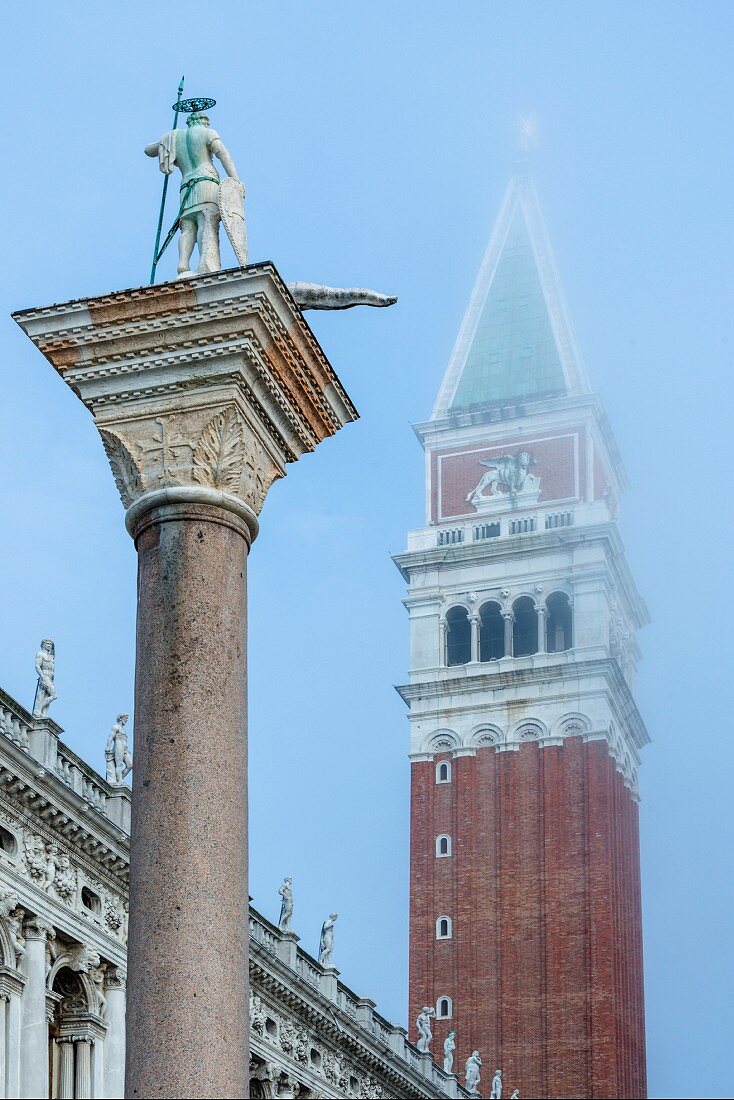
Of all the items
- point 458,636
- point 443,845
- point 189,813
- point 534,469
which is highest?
point 534,469

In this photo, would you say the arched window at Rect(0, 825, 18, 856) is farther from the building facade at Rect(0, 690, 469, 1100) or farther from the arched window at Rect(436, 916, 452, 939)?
the arched window at Rect(436, 916, 452, 939)

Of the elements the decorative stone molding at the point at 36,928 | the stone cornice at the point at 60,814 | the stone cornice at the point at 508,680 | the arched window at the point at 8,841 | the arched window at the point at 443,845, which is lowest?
the decorative stone molding at the point at 36,928

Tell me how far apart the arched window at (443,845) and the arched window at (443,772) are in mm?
2062

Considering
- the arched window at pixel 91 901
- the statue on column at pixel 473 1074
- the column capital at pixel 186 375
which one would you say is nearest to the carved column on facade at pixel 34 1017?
the arched window at pixel 91 901

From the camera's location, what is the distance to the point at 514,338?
88.9 metres

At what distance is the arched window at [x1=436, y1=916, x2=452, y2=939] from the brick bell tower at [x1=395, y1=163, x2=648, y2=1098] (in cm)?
8

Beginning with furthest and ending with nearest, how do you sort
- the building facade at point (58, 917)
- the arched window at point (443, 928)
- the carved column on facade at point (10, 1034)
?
1. the arched window at point (443, 928)
2. the building facade at point (58, 917)
3. the carved column on facade at point (10, 1034)

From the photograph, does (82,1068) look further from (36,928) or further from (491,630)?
(491,630)

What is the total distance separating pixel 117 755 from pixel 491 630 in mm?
45027

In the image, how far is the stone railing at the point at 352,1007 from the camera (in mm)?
46031

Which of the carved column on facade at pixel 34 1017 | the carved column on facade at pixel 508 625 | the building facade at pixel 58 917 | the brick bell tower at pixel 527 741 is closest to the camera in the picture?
the carved column on facade at pixel 34 1017

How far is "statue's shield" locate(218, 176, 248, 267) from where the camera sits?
1305 cm

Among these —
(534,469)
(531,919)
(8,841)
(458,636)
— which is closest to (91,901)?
(8,841)

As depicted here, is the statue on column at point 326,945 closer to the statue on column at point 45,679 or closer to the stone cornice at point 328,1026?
the stone cornice at point 328,1026
